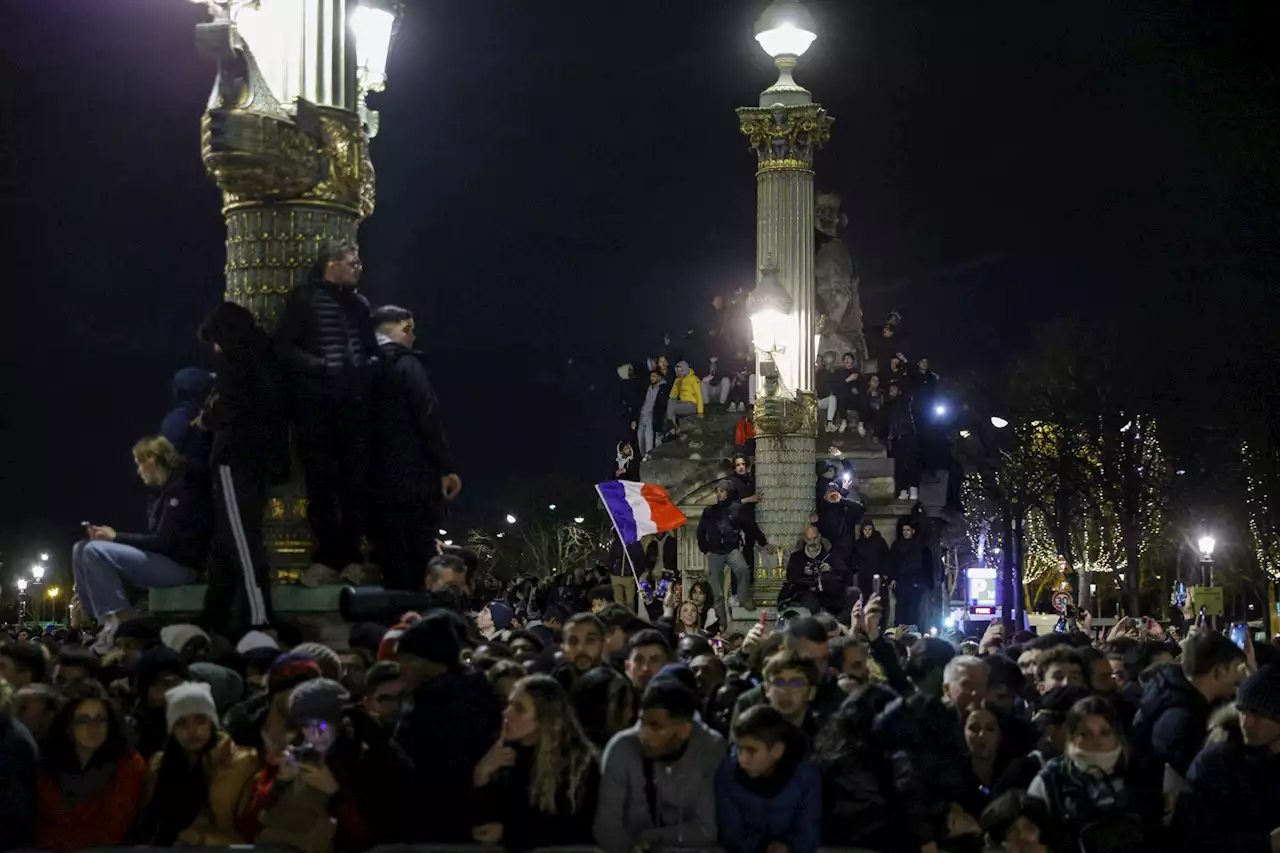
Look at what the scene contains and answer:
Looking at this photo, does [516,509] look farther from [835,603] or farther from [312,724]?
[312,724]

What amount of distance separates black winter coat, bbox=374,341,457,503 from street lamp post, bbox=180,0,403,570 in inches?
25.1

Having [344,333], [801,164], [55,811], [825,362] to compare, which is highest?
[801,164]

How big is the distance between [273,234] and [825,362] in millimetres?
23202

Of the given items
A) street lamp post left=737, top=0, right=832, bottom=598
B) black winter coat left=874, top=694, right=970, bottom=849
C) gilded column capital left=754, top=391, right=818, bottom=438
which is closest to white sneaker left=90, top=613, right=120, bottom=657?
black winter coat left=874, top=694, right=970, bottom=849

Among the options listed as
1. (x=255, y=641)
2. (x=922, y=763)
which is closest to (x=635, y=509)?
(x=255, y=641)

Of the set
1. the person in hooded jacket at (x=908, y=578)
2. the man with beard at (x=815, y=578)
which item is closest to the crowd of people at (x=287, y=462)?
the man with beard at (x=815, y=578)

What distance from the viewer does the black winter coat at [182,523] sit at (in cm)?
1412

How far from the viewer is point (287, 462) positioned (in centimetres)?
1430

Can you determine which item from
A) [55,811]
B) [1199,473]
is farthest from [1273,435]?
[55,811]

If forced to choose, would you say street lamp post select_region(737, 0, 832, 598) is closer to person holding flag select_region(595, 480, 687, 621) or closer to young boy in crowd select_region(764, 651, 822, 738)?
person holding flag select_region(595, 480, 687, 621)

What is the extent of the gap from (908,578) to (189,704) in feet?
72.8

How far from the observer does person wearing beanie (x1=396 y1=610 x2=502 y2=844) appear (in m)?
8.76

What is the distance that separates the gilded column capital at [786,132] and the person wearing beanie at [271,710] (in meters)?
25.0

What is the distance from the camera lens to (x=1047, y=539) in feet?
252
